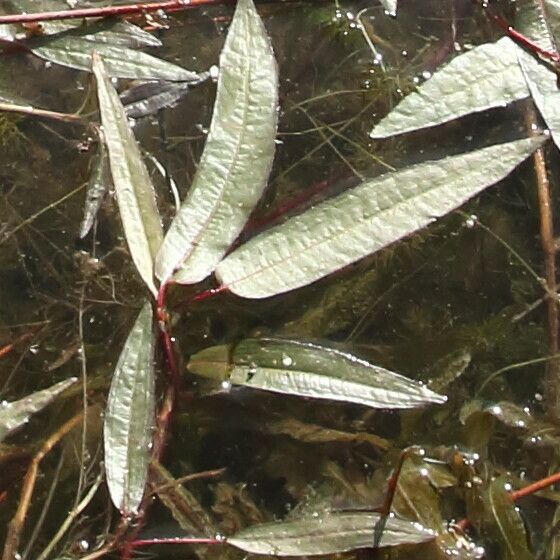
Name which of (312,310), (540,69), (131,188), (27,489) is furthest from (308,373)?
(540,69)

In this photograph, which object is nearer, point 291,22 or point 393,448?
point 393,448

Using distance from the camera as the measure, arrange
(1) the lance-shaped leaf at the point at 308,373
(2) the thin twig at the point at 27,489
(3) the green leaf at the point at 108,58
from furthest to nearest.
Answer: (3) the green leaf at the point at 108,58, (2) the thin twig at the point at 27,489, (1) the lance-shaped leaf at the point at 308,373

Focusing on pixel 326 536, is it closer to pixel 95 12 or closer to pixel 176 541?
pixel 176 541

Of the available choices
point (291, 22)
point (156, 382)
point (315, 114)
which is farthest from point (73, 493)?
point (291, 22)

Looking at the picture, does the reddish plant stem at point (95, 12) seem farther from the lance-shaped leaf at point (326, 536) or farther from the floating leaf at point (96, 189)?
the lance-shaped leaf at point (326, 536)

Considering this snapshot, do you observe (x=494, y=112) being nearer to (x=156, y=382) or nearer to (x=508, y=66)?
(x=508, y=66)

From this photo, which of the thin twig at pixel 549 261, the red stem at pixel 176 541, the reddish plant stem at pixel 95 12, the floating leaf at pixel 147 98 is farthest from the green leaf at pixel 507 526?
the reddish plant stem at pixel 95 12

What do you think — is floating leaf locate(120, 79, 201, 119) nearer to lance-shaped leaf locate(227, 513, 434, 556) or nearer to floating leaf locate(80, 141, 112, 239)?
floating leaf locate(80, 141, 112, 239)
